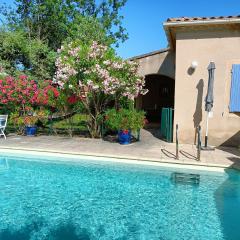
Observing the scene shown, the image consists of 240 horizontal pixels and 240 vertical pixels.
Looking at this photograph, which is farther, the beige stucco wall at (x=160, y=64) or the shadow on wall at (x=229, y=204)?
the beige stucco wall at (x=160, y=64)

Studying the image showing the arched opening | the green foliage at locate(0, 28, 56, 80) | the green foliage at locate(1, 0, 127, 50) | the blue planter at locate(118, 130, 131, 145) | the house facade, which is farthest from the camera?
the green foliage at locate(1, 0, 127, 50)

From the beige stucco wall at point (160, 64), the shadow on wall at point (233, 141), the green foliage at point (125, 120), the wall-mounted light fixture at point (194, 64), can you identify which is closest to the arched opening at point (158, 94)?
the beige stucco wall at point (160, 64)

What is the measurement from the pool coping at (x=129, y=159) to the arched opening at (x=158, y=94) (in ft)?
42.7

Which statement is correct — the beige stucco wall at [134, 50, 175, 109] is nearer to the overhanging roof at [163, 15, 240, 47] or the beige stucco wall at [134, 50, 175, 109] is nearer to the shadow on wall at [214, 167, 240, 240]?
the overhanging roof at [163, 15, 240, 47]

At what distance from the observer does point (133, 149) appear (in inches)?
472

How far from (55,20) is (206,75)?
2097 cm

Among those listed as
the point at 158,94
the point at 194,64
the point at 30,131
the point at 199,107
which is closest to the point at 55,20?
the point at 158,94

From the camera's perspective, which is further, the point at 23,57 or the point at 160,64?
the point at 23,57

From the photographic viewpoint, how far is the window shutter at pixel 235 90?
40.1ft

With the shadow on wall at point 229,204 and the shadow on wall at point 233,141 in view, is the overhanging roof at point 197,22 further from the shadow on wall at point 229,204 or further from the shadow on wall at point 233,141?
the shadow on wall at point 229,204

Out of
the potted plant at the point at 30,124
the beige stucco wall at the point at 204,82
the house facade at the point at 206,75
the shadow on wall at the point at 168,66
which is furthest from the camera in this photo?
the shadow on wall at the point at 168,66

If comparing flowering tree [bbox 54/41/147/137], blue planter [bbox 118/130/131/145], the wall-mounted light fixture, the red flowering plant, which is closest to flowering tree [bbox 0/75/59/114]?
the red flowering plant

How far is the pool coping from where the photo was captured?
31.1ft

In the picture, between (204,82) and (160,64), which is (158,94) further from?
(204,82)
